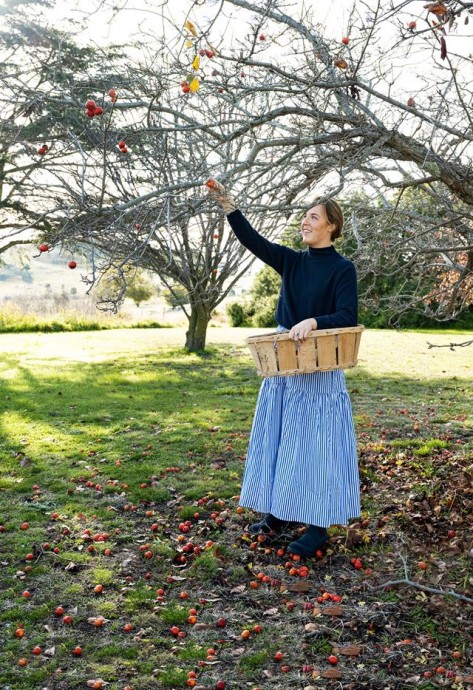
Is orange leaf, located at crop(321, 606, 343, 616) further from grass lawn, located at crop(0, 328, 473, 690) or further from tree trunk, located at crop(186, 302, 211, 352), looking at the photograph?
tree trunk, located at crop(186, 302, 211, 352)

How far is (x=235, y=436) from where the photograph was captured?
7172mm

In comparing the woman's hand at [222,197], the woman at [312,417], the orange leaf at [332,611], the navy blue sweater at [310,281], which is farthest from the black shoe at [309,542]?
the woman's hand at [222,197]

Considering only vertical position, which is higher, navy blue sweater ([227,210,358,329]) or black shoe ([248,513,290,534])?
navy blue sweater ([227,210,358,329])

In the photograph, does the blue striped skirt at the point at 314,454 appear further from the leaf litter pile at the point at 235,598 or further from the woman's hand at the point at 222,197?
the woman's hand at the point at 222,197

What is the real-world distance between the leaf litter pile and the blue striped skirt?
1.05 ft

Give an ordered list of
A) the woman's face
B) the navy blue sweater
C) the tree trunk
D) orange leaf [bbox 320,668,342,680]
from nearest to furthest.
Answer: orange leaf [bbox 320,668,342,680] → the navy blue sweater → the woman's face → the tree trunk

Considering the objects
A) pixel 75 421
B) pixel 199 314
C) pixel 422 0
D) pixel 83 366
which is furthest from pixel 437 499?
pixel 199 314

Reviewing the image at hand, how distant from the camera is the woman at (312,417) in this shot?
154 inches

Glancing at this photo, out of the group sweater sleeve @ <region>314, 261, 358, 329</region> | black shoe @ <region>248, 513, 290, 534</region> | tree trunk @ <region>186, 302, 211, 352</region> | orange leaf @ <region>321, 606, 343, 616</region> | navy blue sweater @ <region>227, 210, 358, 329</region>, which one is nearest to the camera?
orange leaf @ <region>321, 606, 343, 616</region>

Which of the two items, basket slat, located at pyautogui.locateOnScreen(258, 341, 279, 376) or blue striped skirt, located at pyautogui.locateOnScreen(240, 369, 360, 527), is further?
blue striped skirt, located at pyautogui.locateOnScreen(240, 369, 360, 527)

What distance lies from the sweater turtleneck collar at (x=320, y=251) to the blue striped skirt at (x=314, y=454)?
697 millimetres

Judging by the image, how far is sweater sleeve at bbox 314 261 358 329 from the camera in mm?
3662

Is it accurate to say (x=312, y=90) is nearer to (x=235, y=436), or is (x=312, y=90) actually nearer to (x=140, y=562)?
(x=140, y=562)

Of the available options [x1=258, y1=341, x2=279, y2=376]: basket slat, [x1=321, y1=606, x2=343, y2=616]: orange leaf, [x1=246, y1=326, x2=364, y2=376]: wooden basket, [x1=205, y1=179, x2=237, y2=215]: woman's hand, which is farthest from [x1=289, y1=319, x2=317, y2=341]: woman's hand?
[x1=321, y1=606, x2=343, y2=616]: orange leaf
